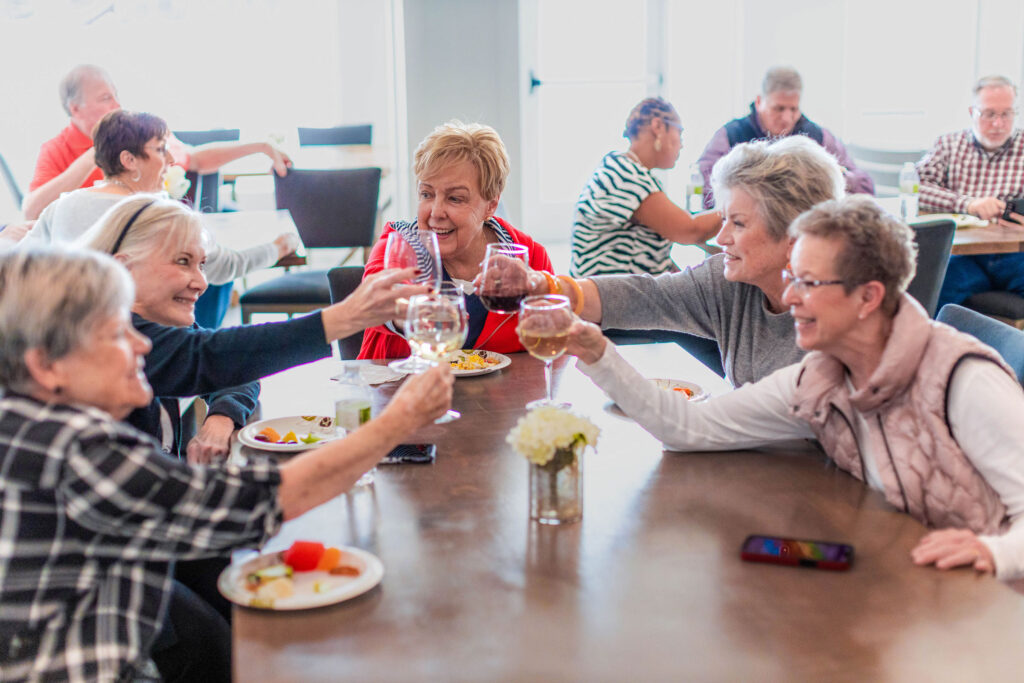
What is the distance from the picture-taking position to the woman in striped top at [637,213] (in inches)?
156

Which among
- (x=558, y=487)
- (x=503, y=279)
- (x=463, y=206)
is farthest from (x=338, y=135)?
(x=558, y=487)

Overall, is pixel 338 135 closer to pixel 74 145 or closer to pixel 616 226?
pixel 74 145

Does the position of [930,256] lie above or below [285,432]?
above

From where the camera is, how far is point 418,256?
2092mm

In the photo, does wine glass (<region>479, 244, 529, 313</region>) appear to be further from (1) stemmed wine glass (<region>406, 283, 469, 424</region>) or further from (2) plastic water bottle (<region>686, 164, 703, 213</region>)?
(2) plastic water bottle (<region>686, 164, 703, 213</region>)

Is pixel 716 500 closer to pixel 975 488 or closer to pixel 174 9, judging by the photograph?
pixel 975 488

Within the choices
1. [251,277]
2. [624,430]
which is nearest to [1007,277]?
[624,430]

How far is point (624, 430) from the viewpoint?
6.68 feet

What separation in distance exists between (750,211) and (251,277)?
18.7 feet

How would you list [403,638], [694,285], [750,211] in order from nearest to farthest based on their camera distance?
1. [403,638]
2. [750,211]
3. [694,285]

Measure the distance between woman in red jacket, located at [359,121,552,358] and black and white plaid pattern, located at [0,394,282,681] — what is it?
4.67 feet

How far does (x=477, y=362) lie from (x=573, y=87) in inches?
243

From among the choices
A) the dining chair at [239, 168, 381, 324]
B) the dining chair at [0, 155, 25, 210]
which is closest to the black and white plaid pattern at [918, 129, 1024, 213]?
the dining chair at [239, 168, 381, 324]

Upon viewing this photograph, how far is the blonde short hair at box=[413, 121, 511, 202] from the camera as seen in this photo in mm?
2840
